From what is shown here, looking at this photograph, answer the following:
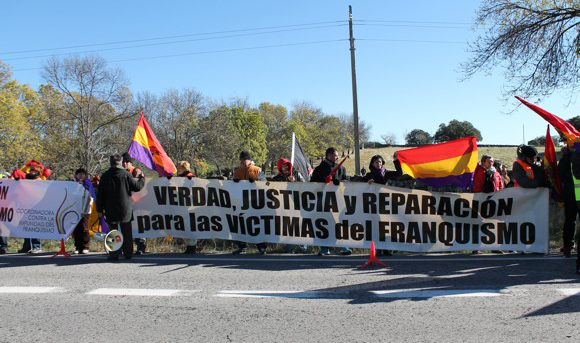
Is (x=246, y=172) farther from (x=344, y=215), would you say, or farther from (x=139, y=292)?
(x=139, y=292)

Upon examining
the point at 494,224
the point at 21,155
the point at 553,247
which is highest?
the point at 21,155

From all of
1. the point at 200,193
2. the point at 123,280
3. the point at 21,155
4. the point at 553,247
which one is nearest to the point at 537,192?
the point at 553,247

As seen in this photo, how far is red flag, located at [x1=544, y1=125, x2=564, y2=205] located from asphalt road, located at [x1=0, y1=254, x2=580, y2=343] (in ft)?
3.42

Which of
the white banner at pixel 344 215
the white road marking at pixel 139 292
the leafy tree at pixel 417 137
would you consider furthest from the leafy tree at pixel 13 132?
the leafy tree at pixel 417 137

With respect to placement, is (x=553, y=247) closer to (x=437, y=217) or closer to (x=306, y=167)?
(x=437, y=217)

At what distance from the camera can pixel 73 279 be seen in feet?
21.4

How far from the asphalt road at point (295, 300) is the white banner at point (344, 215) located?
41cm

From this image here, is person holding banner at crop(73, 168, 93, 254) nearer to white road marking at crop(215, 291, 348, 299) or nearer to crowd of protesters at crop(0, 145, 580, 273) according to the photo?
crowd of protesters at crop(0, 145, 580, 273)

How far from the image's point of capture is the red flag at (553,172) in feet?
25.5

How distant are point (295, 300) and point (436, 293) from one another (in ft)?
5.36

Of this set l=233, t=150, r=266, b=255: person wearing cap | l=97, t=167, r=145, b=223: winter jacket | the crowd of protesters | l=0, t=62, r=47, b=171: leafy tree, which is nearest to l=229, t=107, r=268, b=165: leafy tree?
l=0, t=62, r=47, b=171: leafy tree

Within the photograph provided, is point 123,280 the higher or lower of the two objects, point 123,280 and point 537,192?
the lower

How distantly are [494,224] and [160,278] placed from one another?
5365mm

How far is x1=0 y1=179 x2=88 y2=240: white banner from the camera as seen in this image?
9094mm
